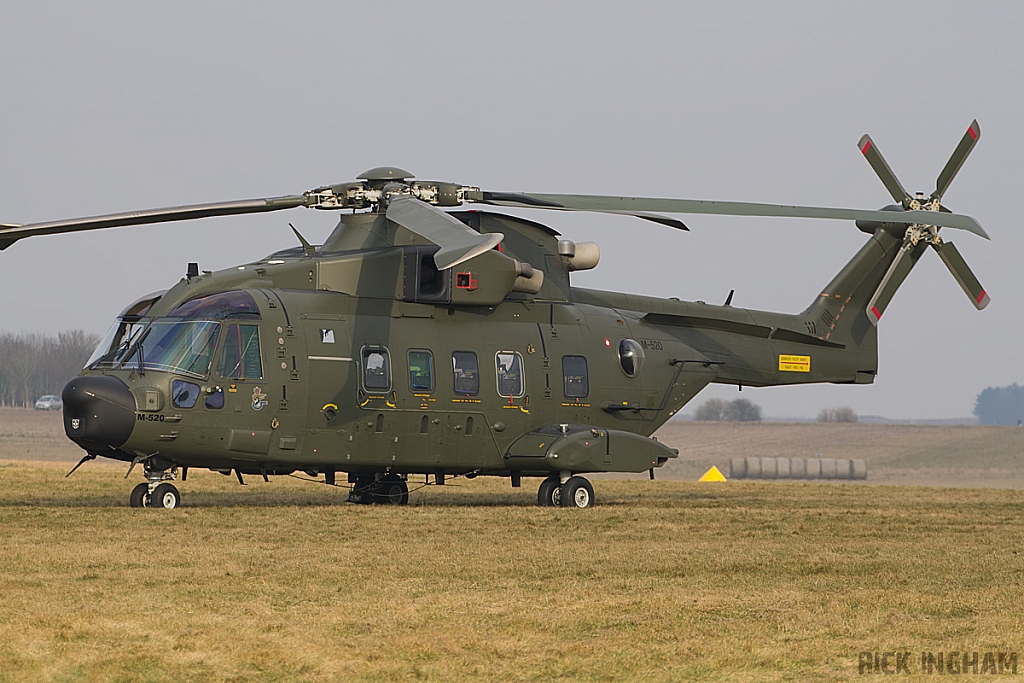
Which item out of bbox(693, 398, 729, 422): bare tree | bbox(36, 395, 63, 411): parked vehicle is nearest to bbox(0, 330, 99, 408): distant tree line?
bbox(36, 395, 63, 411): parked vehicle

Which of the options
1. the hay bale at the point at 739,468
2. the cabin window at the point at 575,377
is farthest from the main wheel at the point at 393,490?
the hay bale at the point at 739,468

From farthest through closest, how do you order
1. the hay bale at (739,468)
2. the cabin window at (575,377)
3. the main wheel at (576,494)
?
1. the hay bale at (739,468)
2. the cabin window at (575,377)
3. the main wheel at (576,494)

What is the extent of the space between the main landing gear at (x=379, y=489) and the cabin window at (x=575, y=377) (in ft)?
9.99

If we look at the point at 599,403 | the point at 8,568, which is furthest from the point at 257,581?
the point at 599,403

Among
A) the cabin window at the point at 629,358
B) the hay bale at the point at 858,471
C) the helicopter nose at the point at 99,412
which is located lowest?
the hay bale at the point at 858,471

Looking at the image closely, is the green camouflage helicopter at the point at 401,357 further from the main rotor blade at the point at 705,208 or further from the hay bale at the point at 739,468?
the hay bale at the point at 739,468

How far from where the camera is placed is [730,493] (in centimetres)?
2450

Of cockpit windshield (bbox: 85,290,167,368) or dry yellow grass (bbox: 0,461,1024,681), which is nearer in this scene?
dry yellow grass (bbox: 0,461,1024,681)

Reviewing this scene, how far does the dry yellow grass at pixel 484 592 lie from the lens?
8008 millimetres

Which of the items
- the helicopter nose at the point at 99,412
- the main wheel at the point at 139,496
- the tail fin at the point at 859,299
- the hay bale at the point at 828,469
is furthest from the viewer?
the hay bale at the point at 828,469

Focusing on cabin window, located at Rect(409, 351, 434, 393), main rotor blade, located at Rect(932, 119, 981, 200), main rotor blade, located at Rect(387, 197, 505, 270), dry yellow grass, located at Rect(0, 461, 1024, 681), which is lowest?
dry yellow grass, located at Rect(0, 461, 1024, 681)

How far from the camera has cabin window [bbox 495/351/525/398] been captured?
1934 centimetres

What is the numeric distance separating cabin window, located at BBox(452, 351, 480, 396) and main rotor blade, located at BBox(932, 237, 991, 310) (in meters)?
10.0

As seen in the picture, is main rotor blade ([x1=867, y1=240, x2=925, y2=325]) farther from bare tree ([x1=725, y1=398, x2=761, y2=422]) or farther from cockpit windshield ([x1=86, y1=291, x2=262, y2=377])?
bare tree ([x1=725, y1=398, x2=761, y2=422])
